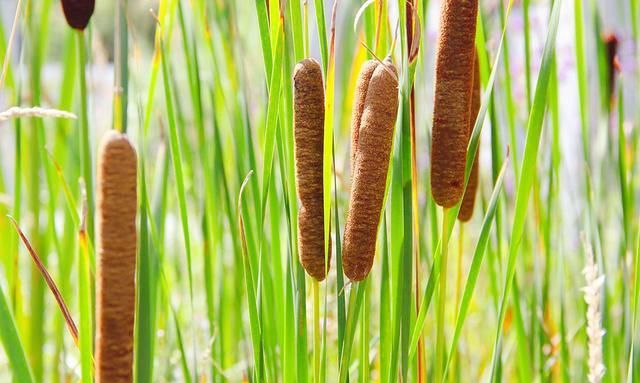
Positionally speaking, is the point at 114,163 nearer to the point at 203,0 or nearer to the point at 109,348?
the point at 109,348

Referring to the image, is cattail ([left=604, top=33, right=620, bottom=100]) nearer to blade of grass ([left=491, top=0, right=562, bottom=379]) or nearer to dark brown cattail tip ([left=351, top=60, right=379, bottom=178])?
blade of grass ([left=491, top=0, right=562, bottom=379])

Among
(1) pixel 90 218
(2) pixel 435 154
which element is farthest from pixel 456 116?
(1) pixel 90 218

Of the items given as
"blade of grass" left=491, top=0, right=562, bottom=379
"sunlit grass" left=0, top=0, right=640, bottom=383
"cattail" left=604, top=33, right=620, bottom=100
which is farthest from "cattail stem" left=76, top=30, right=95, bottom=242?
"cattail" left=604, top=33, right=620, bottom=100

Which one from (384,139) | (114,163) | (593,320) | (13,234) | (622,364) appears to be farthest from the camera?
(622,364)

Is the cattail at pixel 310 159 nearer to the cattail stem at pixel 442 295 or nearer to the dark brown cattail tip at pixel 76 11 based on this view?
the cattail stem at pixel 442 295

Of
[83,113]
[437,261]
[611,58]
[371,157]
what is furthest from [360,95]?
[611,58]

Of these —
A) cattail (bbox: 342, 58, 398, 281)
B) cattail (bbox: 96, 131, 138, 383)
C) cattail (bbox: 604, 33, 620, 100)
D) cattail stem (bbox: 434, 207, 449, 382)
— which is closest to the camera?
cattail (bbox: 96, 131, 138, 383)
